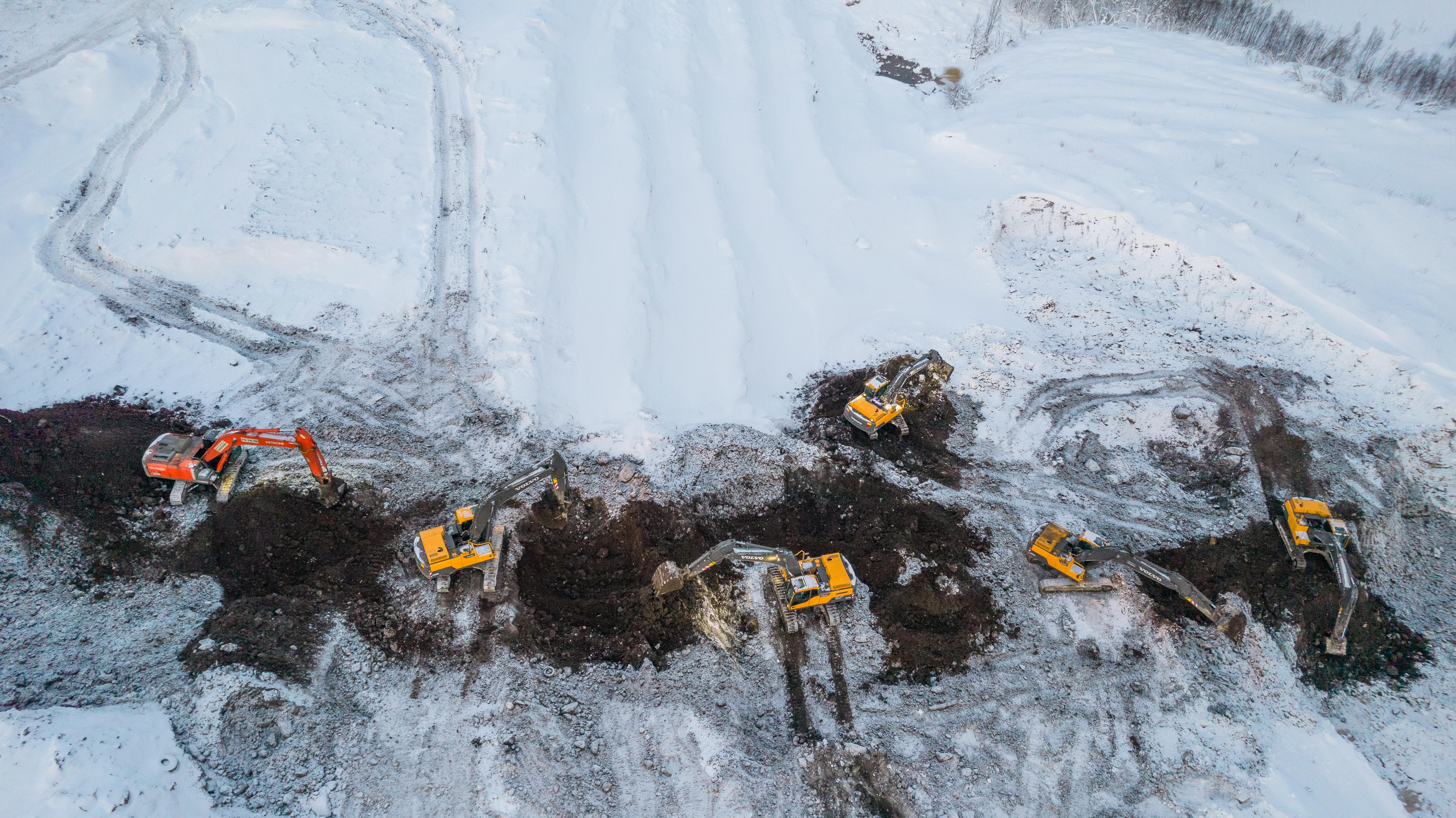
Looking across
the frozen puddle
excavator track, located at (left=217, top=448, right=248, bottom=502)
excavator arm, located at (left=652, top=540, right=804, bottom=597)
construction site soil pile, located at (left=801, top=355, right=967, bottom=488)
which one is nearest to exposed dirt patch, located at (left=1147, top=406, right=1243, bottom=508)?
construction site soil pile, located at (left=801, top=355, right=967, bottom=488)

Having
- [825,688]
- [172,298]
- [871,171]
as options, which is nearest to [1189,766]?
[825,688]

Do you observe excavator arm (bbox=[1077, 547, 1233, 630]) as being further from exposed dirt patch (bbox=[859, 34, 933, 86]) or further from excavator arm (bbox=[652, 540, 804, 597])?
exposed dirt patch (bbox=[859, 34, 933, 86])

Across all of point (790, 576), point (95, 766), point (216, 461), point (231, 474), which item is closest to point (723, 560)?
point (790, 576)

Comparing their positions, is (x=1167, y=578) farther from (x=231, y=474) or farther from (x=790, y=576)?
(x=231, y=474)

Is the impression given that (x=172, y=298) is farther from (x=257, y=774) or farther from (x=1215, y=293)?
(x=1215, y=293)

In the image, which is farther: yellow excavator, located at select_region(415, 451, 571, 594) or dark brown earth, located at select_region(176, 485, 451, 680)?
yellow excavator, located at select_region(415, 451, 571, 594)
